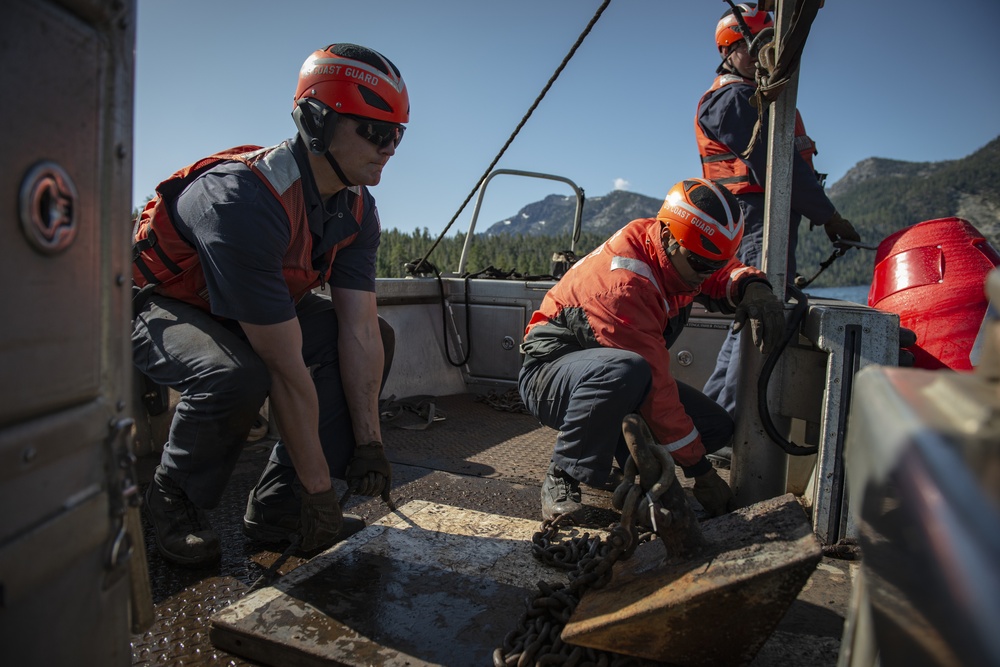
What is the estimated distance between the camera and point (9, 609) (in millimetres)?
718

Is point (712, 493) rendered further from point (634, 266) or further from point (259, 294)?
point (259, 294)

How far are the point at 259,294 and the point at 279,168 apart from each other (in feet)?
1.47

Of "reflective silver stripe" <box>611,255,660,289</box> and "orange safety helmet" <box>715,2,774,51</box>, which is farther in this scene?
"orange safety helmet" <box>715,2,774,51</box>

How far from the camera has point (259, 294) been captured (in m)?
2.02

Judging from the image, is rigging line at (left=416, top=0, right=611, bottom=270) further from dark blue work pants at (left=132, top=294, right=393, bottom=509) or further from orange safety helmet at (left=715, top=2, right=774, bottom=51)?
dark blue work pants at (left=132, top=294, right=393, bottom=509)

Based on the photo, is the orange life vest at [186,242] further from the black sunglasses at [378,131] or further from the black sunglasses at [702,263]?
the black sunglasses at [702,263]

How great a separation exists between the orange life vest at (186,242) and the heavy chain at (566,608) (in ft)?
4.16

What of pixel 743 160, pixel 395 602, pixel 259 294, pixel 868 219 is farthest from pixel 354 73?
pixel 868 219

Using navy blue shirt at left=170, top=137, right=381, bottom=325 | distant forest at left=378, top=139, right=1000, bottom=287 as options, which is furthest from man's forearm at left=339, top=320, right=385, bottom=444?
distant forest at left=378, top=139, right=1000, bottom=287

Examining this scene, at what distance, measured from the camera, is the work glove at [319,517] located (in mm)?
2154

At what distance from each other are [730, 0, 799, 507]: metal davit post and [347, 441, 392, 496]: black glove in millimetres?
1376

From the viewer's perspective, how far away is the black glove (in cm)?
236

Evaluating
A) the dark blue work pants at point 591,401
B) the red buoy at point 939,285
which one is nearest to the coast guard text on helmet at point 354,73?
the dark blue work pants at point 591,401

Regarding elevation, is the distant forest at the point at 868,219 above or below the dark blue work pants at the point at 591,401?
above
